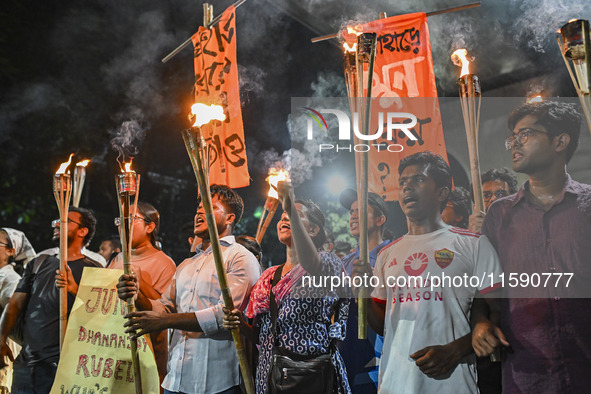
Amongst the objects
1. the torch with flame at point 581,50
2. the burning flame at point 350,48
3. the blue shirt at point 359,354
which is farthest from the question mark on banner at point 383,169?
the torch with flame at point 581,50

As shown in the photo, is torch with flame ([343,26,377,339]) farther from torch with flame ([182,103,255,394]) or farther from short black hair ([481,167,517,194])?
short black hair ([481,167,517,194])

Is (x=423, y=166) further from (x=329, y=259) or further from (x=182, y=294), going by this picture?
(x=182, y=294)

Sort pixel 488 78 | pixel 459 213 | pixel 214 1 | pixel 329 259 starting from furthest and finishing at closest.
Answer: pixel 488 78, pixel 214 1, pixel 459 213, pixel 329 259

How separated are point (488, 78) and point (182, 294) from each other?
5.36 m

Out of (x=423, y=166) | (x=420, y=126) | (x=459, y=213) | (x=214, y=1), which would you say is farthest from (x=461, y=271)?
(x=214, y=1)

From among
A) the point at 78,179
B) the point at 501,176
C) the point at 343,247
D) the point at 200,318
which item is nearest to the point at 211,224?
the point at 200,318

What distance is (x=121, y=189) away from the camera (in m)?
3.63

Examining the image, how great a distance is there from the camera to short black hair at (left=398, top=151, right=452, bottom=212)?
297 centimetres

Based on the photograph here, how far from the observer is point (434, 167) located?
2988 millimetres

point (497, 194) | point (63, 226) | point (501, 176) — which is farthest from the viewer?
point (63, 226)

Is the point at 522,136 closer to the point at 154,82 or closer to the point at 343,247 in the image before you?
the point at 343,247

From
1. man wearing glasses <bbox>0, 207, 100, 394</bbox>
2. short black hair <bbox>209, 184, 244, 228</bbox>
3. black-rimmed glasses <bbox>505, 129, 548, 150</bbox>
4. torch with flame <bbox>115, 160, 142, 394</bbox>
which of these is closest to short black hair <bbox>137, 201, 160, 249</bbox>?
man wearing glasses <bbox>0, 207, 100, 394</bbox>

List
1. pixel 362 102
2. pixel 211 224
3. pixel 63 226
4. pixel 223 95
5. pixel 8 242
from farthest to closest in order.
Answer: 1. pixel 8 242
2. pixel 223 95
3. pixel 63 226
4. pixel 211 224
5. pixel 362 102

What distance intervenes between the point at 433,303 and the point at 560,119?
3.54 feet
